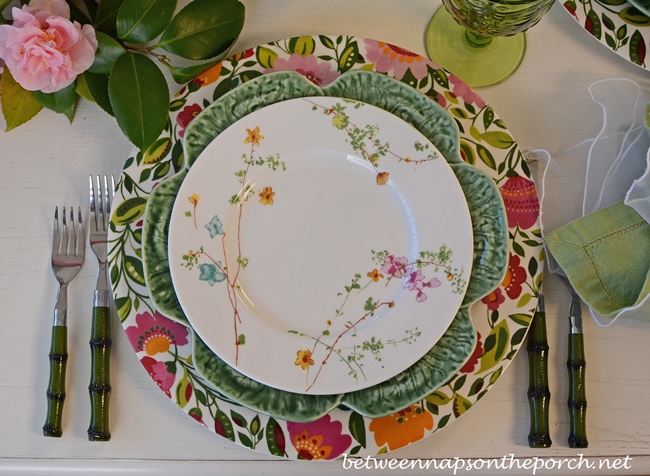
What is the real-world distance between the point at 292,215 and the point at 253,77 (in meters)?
0.16

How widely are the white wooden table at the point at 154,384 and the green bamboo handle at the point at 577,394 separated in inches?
0.6

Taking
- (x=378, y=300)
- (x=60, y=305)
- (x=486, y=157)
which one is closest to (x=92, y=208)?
(x=60, y=305)

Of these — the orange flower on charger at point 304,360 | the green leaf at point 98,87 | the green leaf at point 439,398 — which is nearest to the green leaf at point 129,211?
the green leaf at point 98,87

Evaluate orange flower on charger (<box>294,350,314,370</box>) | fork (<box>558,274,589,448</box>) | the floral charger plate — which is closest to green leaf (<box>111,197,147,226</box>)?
the floral charger plate

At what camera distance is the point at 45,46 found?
48 cm

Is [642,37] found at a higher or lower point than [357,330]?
higher

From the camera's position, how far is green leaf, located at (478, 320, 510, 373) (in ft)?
1.72

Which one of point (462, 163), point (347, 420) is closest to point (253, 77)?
point (462, 163)

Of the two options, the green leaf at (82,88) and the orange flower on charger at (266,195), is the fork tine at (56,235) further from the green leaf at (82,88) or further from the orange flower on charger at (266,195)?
the orange flower on charger at (266,195)

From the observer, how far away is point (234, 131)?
0.54 meters

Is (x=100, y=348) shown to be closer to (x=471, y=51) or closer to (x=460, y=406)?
(x=460, y=406)

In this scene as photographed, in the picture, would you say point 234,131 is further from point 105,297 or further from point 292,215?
point 105,297

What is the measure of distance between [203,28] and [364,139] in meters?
0.20

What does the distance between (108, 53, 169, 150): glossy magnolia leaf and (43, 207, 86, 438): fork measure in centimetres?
13
